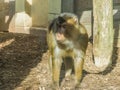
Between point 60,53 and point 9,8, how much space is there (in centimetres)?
786

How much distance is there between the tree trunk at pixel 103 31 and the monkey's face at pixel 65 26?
1517mm

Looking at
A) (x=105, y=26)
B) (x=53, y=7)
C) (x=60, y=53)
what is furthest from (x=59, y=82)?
(x=53, y=7)

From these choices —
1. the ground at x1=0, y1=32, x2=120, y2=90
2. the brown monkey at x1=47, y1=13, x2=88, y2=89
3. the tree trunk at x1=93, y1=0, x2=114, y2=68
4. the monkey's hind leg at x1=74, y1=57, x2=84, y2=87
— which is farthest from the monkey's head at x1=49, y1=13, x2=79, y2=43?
the tree trunk at x1=93, y1=0, x2=114, y2=68

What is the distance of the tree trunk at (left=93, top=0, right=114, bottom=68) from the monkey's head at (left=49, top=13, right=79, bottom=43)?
1.52m

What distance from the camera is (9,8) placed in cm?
1372

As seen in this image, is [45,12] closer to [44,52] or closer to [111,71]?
[44,52]

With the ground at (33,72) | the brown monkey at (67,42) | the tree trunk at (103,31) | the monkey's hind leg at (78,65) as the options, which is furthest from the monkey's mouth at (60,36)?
the tree trunk at (103,31)

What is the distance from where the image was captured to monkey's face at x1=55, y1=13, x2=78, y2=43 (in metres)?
5.72

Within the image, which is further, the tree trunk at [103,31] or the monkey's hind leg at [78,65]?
the tree trunk at [103,31]

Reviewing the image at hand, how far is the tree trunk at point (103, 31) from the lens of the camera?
24.2 feet

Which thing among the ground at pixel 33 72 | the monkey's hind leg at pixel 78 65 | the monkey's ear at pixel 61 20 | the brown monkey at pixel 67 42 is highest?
the monkey's ear at pixel 61 20

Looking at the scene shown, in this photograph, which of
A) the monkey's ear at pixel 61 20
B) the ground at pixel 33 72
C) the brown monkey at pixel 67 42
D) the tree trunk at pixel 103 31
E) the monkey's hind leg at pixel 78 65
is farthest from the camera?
the tree trunk at pixel 103 31

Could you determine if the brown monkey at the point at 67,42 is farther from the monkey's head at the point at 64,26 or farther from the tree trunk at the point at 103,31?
the tree trunk at the point at 103,31

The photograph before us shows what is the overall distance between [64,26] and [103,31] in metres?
1.84
